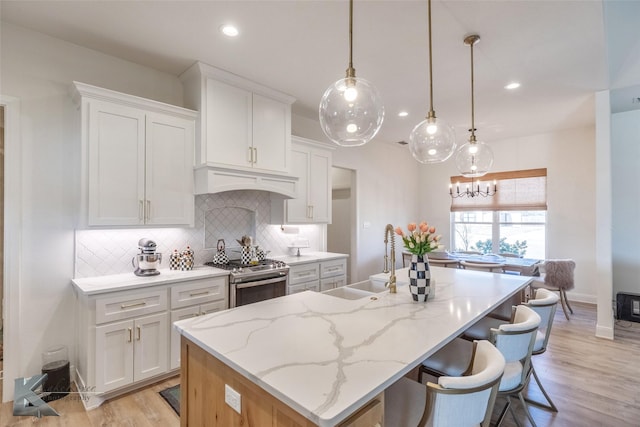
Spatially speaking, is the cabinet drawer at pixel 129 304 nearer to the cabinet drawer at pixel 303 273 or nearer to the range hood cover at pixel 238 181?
the range hood cover at pixel 238 181

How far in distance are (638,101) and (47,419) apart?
7.22 m

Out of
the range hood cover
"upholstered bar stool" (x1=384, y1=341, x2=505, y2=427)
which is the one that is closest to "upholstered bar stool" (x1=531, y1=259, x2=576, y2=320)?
the range hood cover

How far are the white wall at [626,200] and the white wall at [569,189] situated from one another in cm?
46

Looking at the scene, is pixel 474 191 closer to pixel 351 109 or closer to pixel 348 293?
pixel 348 293

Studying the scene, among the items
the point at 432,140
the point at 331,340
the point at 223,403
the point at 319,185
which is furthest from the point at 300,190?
the point at 223,403

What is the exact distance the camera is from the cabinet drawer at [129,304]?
7.65 ft

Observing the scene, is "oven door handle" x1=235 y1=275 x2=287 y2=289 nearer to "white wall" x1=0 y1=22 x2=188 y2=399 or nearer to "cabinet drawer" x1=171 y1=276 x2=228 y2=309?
"cabinet drawer" x1=171 y1=276 x2=228 y2=309

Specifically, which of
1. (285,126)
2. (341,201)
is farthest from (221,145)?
(341,201)

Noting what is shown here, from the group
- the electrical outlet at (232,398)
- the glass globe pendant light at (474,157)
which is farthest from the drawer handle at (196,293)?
the glass globe pendant light at (474,157)

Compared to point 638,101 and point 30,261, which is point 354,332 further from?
point 638,101

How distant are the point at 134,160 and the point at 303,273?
2.14m

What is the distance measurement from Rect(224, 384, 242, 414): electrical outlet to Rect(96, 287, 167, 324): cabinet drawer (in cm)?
161

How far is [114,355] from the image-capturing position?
239cm

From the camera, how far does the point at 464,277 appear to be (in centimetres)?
278
